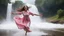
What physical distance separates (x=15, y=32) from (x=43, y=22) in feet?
2.30

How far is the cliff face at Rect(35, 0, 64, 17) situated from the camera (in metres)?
4.83

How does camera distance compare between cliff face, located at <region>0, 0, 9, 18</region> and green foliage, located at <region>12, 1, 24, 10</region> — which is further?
cliff face, located at <region>0, 0, 9, 18</region>

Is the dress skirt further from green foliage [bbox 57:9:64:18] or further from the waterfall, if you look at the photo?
green foliage [bbox 57:9:64:18]

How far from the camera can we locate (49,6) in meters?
4.86

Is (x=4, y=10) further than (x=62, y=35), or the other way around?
(x=4, y=10)

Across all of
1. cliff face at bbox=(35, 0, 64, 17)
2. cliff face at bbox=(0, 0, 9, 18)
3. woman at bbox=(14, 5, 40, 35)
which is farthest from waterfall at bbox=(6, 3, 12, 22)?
woman at bbox=(14, 5, 40, 35)

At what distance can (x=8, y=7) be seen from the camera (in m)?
4.84

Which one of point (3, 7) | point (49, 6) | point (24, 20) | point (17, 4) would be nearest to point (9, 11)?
point (3, 7)

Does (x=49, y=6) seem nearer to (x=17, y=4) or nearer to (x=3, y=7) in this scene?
(x=17, y=4)

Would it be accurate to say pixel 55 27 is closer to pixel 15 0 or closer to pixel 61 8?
pixel 61 8

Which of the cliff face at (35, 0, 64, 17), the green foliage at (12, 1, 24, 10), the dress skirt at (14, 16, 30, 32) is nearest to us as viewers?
the dress skirt at (14, 16, 30, 32)

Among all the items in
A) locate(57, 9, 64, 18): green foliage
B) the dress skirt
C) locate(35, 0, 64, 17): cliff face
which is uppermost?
locate(35, 0, 64, 17): cliff face

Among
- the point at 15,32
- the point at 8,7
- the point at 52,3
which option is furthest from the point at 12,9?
the point at 52,3

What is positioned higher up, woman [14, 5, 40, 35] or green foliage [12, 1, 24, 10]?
green foliage [12, 1, 24, 10]
